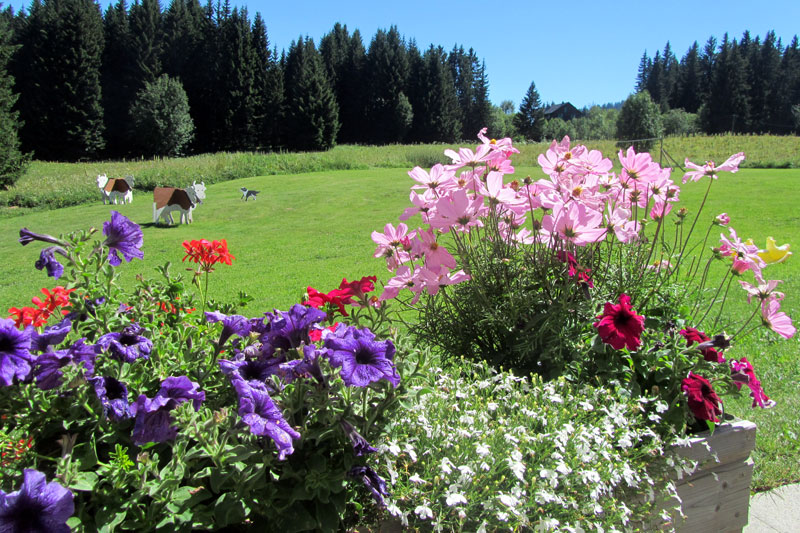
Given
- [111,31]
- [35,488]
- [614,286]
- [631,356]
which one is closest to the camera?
[35,488]

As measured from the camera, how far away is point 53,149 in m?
35.9

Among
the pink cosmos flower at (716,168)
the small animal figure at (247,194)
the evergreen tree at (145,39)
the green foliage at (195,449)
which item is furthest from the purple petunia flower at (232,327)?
the evergreen tree at (145,39)

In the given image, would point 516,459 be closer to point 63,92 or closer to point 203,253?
point 203,253

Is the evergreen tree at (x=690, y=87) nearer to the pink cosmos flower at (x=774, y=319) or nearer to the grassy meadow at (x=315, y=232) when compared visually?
the grassy meadow at (x=315, y=232)

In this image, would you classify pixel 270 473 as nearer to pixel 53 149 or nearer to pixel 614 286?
pixel 614 286

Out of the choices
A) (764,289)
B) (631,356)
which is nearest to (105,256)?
(631,356)

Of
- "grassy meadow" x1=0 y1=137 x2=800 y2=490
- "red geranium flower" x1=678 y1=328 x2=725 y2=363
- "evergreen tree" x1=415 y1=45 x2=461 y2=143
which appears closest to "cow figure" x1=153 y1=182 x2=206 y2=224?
"grassy meadow" x1=0 y1=137 x2=800 y2=490

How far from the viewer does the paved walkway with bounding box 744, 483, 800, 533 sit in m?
2.13

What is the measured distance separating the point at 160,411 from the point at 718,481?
71.2 inches

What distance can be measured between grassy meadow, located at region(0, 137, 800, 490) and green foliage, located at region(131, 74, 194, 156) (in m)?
16.6

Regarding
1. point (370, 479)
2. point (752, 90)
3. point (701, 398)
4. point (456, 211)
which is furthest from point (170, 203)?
point (752, 90)

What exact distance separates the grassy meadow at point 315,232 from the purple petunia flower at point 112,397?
2.39m

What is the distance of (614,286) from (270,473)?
1527 mm

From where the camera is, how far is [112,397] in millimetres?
1150
